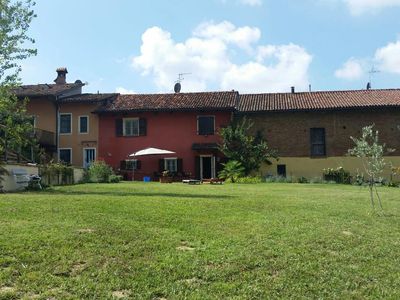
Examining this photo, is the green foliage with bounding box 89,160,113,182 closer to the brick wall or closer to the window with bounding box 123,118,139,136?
the window with bounding box 123,118,139,136

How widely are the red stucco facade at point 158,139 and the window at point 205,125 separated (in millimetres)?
209

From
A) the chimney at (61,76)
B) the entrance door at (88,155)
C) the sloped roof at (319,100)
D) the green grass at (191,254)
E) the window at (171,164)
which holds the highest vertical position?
the chimney at (61,76)

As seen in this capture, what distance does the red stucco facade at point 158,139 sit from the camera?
32.8 m

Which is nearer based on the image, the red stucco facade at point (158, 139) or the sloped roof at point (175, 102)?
the sloped roof at point (175, 102)

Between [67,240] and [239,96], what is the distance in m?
29.6

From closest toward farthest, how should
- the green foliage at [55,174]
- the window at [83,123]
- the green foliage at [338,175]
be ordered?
the green foliage at [55,174] < the green foliage at [338,175] < the window at [83,123]

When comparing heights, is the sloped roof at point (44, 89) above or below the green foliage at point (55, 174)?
above

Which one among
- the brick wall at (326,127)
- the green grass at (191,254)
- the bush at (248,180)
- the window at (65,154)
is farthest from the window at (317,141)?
the green grass at (191,254)

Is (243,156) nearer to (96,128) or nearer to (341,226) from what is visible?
(96,128)

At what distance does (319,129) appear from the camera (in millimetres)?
32469

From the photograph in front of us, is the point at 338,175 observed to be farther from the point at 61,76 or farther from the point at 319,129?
the point at 61,76

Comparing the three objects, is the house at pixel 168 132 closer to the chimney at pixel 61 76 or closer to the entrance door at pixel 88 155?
the entrance door at pixel 88 155

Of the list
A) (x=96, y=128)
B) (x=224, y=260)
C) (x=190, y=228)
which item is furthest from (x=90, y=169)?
(x=224, y=260)

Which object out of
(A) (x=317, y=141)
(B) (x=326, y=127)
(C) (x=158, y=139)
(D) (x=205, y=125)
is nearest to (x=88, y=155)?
(C) (x=158, y=139)
